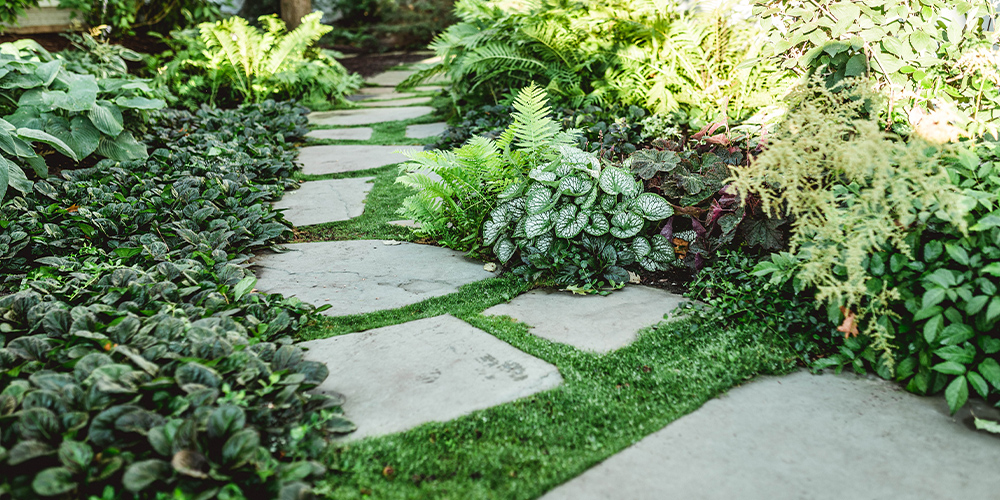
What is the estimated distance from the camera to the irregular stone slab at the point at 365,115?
5.68 meters

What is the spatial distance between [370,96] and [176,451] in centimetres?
623

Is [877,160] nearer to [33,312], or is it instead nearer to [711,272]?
[711,272]

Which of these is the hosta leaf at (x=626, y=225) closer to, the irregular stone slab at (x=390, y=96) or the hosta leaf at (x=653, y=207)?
the hosta leaf at (x=653, y=207)

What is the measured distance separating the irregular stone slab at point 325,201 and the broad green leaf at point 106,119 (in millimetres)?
1038

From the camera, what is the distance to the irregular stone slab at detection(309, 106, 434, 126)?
568 centimetres

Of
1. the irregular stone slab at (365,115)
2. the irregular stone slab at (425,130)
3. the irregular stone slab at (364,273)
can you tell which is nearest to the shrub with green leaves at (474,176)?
the irregular stone slab at (364,273)

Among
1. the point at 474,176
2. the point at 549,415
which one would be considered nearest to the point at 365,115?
the point at 474,176

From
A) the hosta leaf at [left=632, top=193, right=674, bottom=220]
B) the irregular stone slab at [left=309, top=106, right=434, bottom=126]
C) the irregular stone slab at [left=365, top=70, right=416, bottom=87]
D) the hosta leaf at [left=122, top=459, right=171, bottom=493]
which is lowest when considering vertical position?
the hosta leaf at [left=122, top=459, right=171, bottom=493]

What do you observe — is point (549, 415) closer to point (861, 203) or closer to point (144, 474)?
point (144, 474)

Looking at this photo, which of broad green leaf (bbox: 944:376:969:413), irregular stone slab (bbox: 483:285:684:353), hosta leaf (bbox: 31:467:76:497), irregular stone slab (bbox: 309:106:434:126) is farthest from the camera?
irregular stone slab (bbox: 309:106:434:126)

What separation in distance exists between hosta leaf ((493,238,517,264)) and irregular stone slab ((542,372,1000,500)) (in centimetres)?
111

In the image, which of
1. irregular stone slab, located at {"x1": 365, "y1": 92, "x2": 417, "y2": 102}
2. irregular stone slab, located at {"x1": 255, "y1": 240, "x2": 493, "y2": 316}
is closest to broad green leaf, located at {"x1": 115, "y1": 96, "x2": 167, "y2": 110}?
irregular stone slab, located at {"x1": 255, "y1": 240, "x2": 493, "y2": 316}

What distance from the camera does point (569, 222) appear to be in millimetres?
2418

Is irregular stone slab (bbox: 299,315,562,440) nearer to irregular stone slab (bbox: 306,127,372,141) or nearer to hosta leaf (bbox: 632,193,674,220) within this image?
hosta leaf (bbox: 632,193,674,220)
